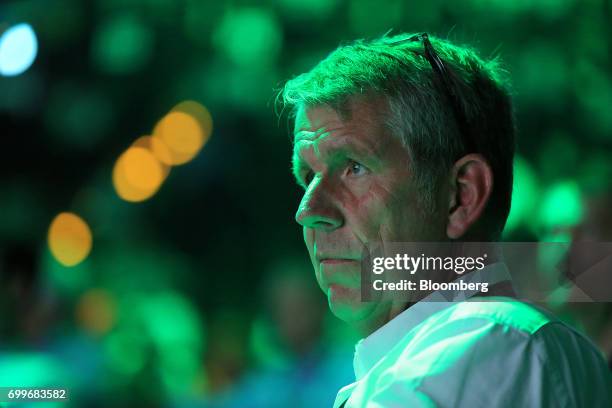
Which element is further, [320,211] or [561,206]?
[561,206]

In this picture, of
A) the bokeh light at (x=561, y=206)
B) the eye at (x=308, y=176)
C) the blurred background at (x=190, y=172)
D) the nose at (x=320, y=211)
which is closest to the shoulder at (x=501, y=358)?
the nose at (x=320, y=211)

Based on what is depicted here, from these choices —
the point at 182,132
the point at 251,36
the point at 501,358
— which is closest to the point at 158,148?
the point at 182,132

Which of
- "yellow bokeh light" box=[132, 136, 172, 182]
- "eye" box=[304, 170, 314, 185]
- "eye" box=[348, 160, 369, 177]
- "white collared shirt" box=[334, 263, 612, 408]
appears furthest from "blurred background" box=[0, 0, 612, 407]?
"white collared shirt" box=[334, 263, 612, 408]

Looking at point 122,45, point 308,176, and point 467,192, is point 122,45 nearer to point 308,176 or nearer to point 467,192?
point 308,176

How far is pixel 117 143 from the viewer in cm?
259

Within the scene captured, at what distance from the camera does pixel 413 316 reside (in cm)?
104

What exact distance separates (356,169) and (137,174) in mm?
1652

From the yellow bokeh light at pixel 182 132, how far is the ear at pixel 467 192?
1.57m

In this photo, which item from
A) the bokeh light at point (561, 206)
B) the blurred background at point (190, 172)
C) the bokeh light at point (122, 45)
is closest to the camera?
the bokeh light at point (561, 206)

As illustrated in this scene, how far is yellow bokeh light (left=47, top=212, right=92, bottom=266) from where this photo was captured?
2426 mm

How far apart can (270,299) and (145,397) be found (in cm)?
54

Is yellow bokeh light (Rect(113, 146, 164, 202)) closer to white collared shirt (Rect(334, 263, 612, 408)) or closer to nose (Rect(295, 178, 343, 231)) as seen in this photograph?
nose (Rect(295, 178, 343, 231))

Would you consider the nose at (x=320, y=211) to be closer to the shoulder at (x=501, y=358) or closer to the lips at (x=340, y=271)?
the lips at (x=340, y=271)

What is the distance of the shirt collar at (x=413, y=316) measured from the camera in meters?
1.01
